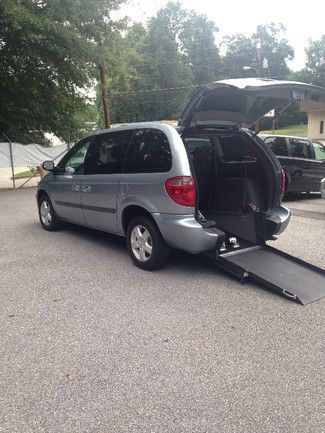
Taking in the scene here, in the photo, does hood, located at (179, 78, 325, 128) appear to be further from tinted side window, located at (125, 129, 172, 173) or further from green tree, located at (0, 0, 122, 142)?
green tree, located at (0, 0, 122, 142)

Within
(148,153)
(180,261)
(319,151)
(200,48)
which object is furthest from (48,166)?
(200,48)

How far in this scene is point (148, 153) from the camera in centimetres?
512

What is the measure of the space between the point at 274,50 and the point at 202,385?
83295 millimetres

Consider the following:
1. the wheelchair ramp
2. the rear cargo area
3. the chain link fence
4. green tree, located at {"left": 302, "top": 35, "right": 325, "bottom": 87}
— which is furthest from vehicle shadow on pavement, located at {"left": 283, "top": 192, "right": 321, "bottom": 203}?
green tree, located at {"left": 302, "top": 35, "right": 325, "bottom": 87}

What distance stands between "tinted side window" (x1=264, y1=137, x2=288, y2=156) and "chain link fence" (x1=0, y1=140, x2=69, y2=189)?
953 centimetres

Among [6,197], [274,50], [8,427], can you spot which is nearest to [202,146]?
[8,427]

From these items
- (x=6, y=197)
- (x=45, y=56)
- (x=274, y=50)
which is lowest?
(x=6, y=197)

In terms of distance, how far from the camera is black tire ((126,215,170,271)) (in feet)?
16.5

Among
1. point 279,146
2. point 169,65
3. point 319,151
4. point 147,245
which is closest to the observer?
point 147,245

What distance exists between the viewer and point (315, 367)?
3.07 metres

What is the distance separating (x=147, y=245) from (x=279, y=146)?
6582mm

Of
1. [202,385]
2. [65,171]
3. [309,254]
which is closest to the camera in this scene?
[202,385]

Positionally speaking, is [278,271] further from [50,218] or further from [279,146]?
[279,146]

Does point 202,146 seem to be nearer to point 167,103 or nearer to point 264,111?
point 264,111
